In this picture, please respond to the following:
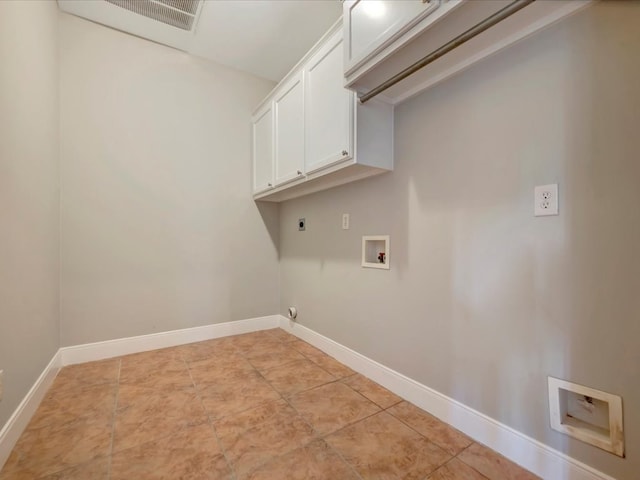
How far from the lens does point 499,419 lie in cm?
134

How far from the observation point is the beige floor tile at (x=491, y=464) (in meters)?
1.20

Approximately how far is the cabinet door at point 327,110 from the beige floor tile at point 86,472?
191 cm

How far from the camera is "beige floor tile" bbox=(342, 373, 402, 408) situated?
176 cm

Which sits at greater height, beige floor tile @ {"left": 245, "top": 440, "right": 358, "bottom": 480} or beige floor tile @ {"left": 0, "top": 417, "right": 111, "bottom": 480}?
beige floor tile @ {"left": 0, "top": 417, "right": 111, "bottom": 480}

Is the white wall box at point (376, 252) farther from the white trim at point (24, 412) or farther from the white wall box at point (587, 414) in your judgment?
the white trim at point (24, 412)

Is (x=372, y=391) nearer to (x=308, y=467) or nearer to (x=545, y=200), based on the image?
(x=308, y=467)

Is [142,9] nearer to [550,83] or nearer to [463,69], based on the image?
[463,69]

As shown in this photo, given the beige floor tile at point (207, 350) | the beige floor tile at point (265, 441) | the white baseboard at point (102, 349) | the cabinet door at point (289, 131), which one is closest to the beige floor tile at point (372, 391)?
the beige floor tile at point (265, 441)

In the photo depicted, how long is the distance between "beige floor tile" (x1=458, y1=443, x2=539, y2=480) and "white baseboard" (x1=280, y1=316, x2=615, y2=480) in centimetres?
3

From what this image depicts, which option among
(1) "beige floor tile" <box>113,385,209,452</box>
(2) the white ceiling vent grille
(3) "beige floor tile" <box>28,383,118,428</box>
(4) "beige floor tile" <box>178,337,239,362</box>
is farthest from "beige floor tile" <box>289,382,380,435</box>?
(2) the white ceiling vent grille

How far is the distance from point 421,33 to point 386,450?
6.09 ft

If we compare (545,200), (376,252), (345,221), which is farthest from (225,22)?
(545,200)

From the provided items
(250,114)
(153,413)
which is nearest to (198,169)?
(250,114)

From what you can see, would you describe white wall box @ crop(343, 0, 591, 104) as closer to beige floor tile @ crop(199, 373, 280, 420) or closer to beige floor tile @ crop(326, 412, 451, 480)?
beige floor tile @ crop(326, 412, 451, 480)
